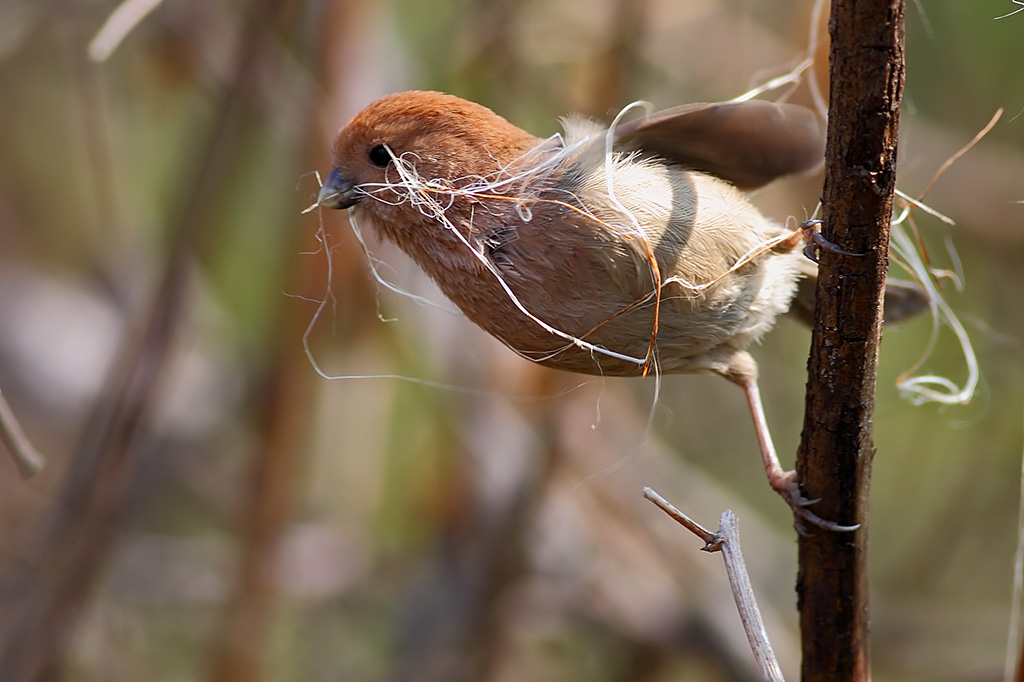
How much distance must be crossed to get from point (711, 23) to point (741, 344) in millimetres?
2149

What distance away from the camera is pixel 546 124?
13.9 ft

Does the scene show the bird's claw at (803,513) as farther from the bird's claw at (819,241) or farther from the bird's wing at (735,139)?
the bird's wing at (735,139)

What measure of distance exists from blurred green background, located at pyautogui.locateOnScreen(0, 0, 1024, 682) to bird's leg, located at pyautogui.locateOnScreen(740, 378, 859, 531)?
112cm

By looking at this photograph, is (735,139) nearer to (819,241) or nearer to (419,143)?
(819,241)

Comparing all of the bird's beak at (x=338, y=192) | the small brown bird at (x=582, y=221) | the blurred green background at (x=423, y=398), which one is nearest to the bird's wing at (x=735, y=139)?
the small brown bird at (x=582, y=221)

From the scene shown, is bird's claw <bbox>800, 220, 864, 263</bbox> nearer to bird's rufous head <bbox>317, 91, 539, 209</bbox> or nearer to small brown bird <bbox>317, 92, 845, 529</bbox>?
small brown bird <bbox>317, 92, 845, 529</bbox>

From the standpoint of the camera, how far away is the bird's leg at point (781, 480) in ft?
5.47

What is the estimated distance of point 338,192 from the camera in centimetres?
178

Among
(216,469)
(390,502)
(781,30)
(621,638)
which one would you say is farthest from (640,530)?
(781,30)

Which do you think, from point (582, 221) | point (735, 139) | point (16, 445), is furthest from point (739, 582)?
point (16, 445)

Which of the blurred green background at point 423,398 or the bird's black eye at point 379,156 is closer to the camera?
the bird's black eye at point 379,156

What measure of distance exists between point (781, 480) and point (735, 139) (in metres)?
0.67

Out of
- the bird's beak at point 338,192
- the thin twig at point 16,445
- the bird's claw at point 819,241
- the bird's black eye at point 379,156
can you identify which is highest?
the bird's claw at point 819,241

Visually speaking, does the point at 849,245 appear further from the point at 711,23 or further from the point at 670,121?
the point at 711,23
